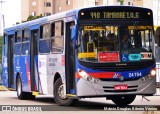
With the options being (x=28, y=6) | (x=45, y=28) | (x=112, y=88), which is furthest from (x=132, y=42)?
(x=28, y=6)

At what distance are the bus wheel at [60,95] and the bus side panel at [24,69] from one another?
386cm

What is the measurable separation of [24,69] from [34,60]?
1.57 meters

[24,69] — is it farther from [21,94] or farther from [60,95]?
[60,95]

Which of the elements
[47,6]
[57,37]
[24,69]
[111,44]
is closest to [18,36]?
[24,69]

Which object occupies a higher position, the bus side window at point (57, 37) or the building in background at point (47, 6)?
the building in background at point (47, 6)

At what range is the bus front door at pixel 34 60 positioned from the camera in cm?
2412

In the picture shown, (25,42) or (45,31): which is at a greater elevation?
(45,31)

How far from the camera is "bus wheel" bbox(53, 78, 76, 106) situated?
68.9 feet

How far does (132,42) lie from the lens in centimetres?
1958

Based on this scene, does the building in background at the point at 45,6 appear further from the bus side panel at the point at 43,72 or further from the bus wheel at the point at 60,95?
the bus wheel at the point at 60,95

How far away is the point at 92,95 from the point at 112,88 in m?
0.61

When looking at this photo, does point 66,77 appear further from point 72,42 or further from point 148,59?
point 148,59

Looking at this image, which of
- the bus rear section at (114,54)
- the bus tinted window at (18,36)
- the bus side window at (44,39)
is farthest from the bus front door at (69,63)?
the bus tinted window at (18,36)

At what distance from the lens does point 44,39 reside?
2275cm
